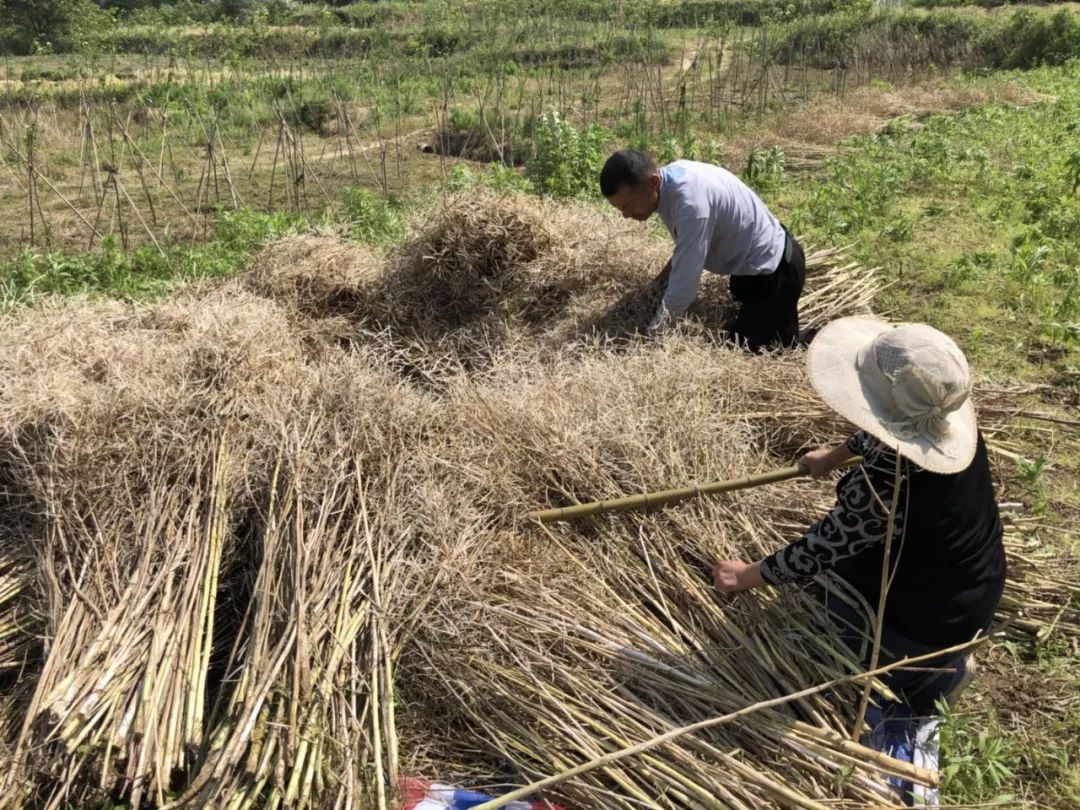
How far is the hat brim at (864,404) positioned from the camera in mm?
1829

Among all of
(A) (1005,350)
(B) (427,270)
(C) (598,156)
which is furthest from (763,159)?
(B) (427,270)

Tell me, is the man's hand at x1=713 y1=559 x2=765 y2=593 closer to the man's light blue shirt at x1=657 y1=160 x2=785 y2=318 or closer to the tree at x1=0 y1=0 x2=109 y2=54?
the man's light blue shirt at x1=657 y1=160 x2=785 y2=318

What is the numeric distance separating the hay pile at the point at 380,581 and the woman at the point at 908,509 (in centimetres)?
22

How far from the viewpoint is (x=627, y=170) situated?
11.4 ft

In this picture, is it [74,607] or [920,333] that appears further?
[74,607]

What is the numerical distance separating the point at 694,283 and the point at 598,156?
3460 mm

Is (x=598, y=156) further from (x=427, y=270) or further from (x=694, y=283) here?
(x=694, y=283)

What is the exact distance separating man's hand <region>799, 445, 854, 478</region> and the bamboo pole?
52mm

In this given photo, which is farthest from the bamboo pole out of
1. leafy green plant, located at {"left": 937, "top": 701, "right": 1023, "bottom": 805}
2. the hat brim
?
leafy green plant, located at {"left": 937, "top": 701, "right": 1023, "bottom": 805}

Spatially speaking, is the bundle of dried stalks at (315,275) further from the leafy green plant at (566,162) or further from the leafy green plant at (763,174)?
the leafy green plant at (763,174)

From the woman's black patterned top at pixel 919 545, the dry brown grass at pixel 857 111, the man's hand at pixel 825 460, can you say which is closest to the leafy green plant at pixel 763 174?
the dry brown grass at pixel 857 111

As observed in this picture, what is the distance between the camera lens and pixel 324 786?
2.06 metres

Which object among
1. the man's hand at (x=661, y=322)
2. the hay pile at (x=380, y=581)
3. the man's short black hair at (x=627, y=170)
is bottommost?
the hay pile at (x=380, y=581)

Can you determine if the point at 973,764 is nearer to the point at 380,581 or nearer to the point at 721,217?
the point at 380,581
